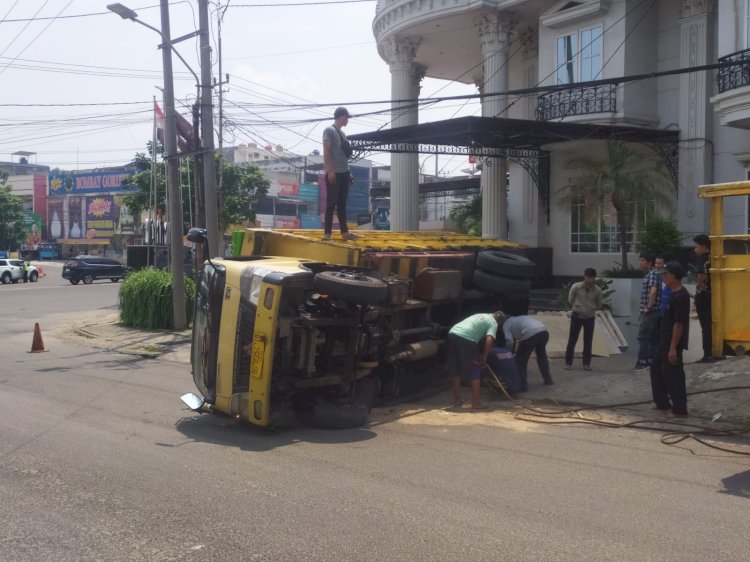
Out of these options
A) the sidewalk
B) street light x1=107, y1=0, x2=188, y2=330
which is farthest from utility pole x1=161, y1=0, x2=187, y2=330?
the sidewalk

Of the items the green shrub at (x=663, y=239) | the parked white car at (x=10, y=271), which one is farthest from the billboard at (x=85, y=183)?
the green shrub at (x=663, y=239)

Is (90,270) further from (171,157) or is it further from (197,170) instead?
(171,157)

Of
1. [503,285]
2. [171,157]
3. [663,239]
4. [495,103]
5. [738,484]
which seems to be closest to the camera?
[738,484]

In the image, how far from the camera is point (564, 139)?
18844 millimetres

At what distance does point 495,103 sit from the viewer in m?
21.9

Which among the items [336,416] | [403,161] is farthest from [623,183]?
[336,416]

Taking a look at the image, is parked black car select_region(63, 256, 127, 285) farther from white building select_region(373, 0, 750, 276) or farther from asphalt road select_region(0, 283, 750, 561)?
asphalt road select_region(0, 283, 750, 561)

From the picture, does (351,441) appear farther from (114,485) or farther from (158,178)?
(158,178)

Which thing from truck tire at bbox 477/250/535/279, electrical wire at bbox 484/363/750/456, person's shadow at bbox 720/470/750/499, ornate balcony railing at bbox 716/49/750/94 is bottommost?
electrical wire at bbox 484/363/750/456

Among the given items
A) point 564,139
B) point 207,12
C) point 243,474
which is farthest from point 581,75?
point 243,474

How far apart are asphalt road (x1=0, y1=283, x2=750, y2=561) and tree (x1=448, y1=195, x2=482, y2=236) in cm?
1742

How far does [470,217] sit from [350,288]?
19645mm

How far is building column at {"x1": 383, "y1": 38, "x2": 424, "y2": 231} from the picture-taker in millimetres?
24500

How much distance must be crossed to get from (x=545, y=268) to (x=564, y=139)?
4792 millimetres
